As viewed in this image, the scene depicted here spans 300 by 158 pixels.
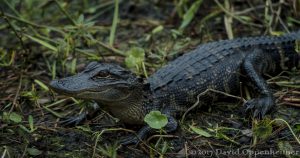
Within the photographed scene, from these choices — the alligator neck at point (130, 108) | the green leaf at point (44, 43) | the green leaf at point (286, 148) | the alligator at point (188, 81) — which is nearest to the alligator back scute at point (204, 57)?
the alligator at point (188, 81)

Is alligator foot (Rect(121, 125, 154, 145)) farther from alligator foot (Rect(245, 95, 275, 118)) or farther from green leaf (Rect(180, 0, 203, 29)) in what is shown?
green leaf (Rect(180, 0, 203, 29))

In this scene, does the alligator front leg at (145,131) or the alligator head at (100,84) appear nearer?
the alligator head at (100,84)

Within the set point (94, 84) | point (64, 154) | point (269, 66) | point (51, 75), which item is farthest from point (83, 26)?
point (269, 66)

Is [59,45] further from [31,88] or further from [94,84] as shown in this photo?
[94,84]

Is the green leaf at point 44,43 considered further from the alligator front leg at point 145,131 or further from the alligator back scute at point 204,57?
the alligator front leg at point 145,131

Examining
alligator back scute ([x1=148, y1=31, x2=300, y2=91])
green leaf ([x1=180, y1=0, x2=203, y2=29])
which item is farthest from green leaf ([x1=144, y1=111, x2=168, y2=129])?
green leaf ([x1=180, y1=0, x2=203, y2=29])

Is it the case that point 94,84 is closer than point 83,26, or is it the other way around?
point 94,84

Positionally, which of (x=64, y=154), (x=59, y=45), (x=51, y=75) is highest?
(x=59, y=45)
